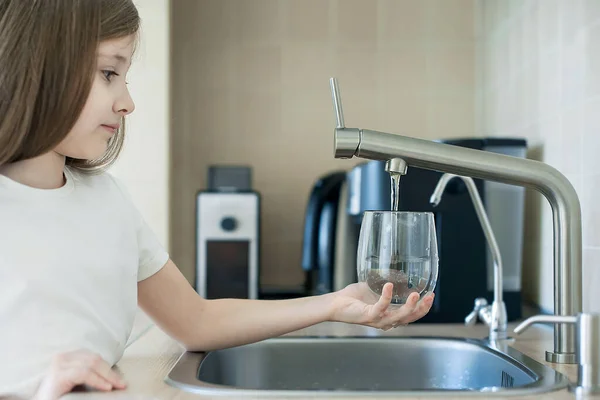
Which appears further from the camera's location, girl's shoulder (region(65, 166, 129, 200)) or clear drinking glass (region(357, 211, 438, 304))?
girl's shoulder (region(65, 166, 129, 200))

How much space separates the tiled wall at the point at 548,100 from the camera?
3.88ft

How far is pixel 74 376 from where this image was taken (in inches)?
28.3

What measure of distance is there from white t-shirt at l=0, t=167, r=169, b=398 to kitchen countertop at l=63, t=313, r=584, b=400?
48 mm

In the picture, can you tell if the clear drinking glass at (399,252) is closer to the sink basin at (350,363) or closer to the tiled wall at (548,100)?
the sink basin at (350,363)

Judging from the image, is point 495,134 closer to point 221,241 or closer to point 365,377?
point 221,241

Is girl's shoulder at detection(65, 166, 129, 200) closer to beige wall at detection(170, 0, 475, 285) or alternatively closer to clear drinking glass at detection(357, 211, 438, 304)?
clear drinking glass at detection(357, 211, 438, 304)

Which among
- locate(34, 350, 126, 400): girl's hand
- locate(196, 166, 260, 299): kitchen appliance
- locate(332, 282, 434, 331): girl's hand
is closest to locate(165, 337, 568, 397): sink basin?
locate(332, 282, 434, 331): girl's hand

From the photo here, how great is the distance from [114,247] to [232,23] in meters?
1.40

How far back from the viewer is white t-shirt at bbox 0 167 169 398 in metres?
0.75

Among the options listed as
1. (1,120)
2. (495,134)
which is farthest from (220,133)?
(1,120)

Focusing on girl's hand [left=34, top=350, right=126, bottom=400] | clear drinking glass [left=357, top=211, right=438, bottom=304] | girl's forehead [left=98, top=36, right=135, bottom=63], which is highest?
girl's forehead [left=98, top=36, right=135, bottom=63]

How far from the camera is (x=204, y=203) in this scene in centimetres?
185

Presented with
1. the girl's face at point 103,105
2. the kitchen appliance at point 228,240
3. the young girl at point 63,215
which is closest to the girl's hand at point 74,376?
the young girl at point 63,215

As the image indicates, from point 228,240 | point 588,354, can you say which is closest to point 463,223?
point 228,240
